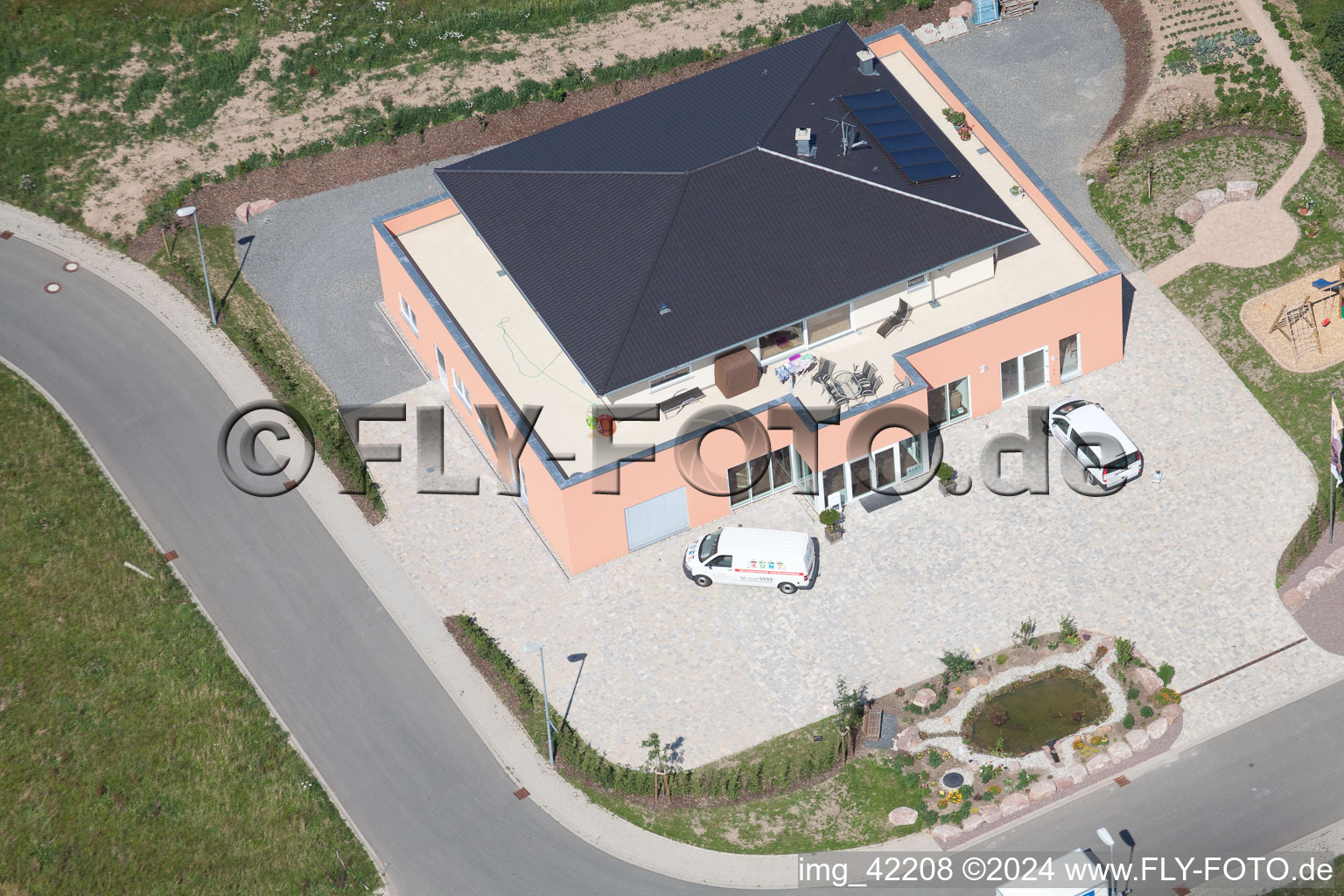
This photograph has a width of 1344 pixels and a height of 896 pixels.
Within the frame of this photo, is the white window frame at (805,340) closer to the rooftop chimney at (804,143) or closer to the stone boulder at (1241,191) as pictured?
the rooftop chimney at (804,143)

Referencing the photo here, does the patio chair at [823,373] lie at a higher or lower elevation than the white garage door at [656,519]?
higher

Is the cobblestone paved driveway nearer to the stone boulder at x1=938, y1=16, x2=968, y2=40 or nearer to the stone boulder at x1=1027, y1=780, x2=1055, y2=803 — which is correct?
the stone boulder at x1=1027, y1=780, x2=1055, y2=803

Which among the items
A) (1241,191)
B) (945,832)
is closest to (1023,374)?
(1241,191)

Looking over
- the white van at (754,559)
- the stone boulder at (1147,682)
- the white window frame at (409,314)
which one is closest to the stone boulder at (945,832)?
the stone boulder at (1147,682)

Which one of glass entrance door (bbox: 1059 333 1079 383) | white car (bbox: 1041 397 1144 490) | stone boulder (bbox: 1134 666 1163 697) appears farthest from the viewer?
glass entrance door (bbox: 1059 333 1079 383)

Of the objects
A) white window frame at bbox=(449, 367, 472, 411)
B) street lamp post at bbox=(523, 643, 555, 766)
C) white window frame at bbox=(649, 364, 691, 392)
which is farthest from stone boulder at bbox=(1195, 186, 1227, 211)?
street lamp post at bbox=(523, 643, 555, 766)
